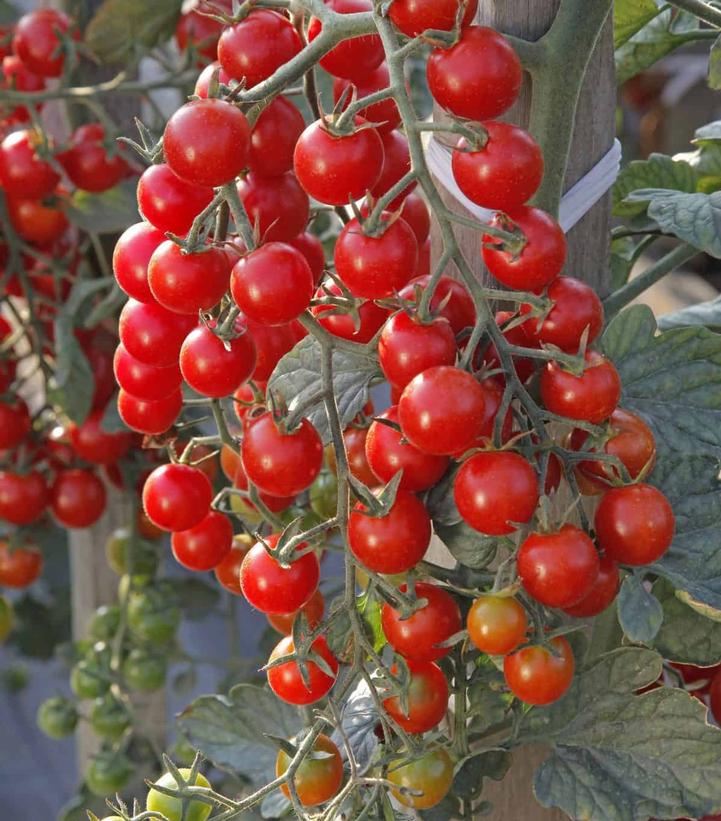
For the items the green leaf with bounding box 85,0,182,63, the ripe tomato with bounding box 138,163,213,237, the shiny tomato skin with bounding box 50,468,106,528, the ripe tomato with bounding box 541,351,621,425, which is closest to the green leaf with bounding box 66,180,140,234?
the green leaf with bounding box 85,0,182,63

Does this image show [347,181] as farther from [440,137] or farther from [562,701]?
[562,701]

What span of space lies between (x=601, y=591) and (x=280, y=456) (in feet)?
0.61

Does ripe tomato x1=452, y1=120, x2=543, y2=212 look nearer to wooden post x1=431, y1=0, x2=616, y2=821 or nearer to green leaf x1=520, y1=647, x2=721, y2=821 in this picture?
wooden post x1=431, y1=0, x2=616, y2=821

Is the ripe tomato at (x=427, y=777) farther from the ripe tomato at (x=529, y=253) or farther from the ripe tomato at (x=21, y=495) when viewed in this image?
the ripe tomato at (x=21, y=495)

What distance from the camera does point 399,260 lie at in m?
0.51

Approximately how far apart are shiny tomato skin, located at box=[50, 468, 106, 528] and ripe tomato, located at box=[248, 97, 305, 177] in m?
0.75

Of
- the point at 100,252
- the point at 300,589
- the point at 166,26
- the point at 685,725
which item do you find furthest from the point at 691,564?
the point at 166,26

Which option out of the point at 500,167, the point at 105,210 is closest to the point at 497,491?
the point at 500,167

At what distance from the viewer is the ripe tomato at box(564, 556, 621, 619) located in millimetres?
564

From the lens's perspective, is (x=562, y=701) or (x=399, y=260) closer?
(x=399, y=260)

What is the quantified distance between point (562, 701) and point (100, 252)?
2.55 ft

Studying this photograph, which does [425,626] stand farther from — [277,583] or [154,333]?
[154,333]

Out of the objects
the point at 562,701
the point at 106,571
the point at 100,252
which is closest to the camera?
the point at 562,701

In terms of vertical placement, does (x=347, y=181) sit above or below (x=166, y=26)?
above
